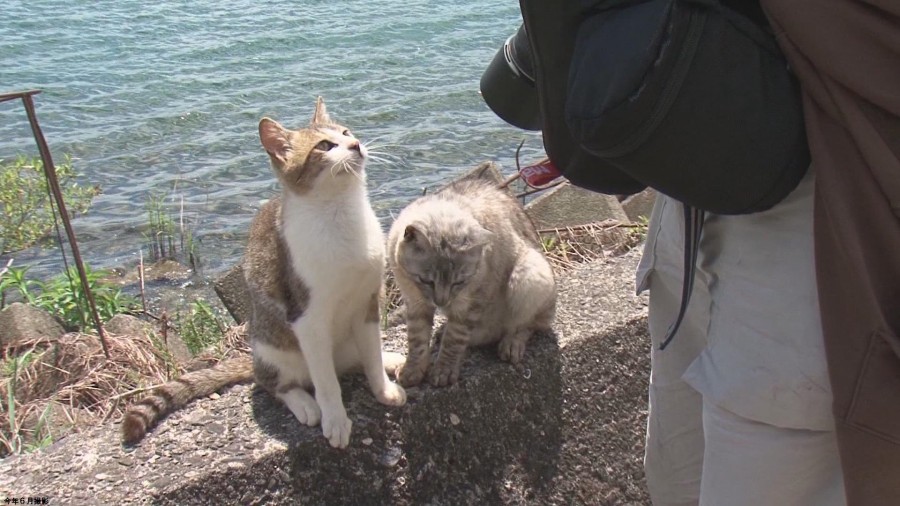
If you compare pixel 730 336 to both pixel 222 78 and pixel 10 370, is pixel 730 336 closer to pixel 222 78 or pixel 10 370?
pixel 10 370

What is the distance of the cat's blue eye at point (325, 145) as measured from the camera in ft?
10.1

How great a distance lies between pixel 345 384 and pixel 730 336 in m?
1.71

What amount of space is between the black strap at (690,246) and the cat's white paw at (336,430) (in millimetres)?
1248

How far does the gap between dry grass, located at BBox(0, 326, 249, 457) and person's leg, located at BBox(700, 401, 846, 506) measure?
2.36 metres

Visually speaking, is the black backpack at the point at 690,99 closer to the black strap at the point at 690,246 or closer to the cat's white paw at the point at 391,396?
the black strap at the point at 690,246

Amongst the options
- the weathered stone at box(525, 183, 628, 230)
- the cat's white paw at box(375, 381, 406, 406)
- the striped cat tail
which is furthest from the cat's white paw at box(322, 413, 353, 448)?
the weathered stone at box(525, 183, 628, 230)

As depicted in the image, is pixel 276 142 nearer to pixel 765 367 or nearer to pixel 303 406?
pixel 303 406

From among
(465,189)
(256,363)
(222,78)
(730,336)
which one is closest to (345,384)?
(256,363)

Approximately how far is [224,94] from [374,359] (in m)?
6.41

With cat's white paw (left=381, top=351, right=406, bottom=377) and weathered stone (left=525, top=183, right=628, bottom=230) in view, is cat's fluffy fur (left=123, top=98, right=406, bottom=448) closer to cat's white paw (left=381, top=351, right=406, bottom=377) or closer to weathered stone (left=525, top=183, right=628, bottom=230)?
cat's white paw (left=381, top=351, right=406, bottom=377)

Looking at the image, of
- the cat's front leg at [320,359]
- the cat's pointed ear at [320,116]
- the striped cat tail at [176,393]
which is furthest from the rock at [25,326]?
the cat's front leg at [320,359]

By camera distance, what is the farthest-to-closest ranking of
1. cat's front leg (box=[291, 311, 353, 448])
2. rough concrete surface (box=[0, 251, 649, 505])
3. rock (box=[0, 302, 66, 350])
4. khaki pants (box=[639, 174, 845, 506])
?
rock (box=[0, 302, 66, 350]) < cat's front leg (box=[291, 311, 353, 448]) < rough concrete surface (box=[0, 251, 649, 505]) < khaki pants (box=[639, 174, 845, 506])

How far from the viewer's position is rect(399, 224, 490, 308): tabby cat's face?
10.5 feet

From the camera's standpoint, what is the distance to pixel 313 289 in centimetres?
290
